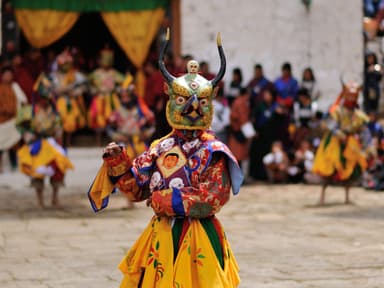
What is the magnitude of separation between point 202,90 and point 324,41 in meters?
11.8

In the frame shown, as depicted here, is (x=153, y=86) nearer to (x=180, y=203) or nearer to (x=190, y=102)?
(x=190, y=102)

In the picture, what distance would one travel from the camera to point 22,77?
15.9 metres

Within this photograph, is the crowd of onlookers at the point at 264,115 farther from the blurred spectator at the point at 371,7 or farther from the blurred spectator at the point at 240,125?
the blurred spectator at the point at 371,7

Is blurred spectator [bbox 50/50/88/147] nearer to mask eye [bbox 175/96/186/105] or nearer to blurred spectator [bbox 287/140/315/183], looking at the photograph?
blurred spectator [bbox 287/140/315/183]

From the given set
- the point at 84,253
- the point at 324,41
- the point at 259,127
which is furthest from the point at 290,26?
the point at 84,253

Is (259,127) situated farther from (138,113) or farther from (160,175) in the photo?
(160,175)

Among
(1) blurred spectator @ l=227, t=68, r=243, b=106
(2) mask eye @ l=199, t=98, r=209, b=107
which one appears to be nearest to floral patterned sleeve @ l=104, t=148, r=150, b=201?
(2) mask eye @ l=199, t=98, r=209, b=107

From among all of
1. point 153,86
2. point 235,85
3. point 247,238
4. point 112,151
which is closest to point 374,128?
point 235,85

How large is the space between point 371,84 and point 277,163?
11.4ft

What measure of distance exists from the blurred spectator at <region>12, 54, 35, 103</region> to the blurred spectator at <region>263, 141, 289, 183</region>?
417 centimetres

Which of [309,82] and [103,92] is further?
[103,92]

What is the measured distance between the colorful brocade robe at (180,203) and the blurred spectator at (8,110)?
34.0 ft

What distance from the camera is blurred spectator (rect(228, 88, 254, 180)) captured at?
14.8m

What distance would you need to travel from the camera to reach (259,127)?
15.3m
